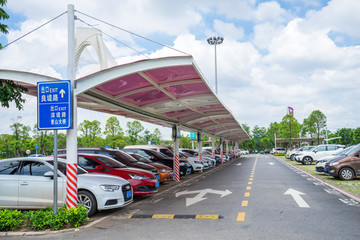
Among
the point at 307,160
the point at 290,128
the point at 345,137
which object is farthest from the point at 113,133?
the point at 345,137

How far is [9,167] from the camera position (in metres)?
7.80

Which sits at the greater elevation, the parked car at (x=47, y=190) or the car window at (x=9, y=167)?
the car window at (x=9, y=167)

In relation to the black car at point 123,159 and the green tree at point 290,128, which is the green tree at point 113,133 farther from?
the black car at point 123,159

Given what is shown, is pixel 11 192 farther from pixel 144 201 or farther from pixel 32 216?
pixel 144 201

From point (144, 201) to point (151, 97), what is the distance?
3871 mm

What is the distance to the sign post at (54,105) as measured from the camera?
6.87m

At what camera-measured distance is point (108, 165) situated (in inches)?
391

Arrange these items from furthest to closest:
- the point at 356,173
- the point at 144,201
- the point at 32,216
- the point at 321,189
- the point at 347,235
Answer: the point at 356,173 → the point at 321,189 → the point at 144,201 → the point at 32,216 → the point at 347,235

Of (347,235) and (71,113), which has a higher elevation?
(71,113)

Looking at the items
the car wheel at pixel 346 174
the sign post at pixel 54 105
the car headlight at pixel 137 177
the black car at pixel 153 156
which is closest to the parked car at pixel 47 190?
the sign post at pixel 54 105

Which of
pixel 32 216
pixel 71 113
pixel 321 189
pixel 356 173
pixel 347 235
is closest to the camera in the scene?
pixel 347 235

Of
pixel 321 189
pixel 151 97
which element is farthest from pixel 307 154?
pixel 151 97

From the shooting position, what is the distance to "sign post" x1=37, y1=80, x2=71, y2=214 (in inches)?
270

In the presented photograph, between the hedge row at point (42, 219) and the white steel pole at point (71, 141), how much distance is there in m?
0.45
